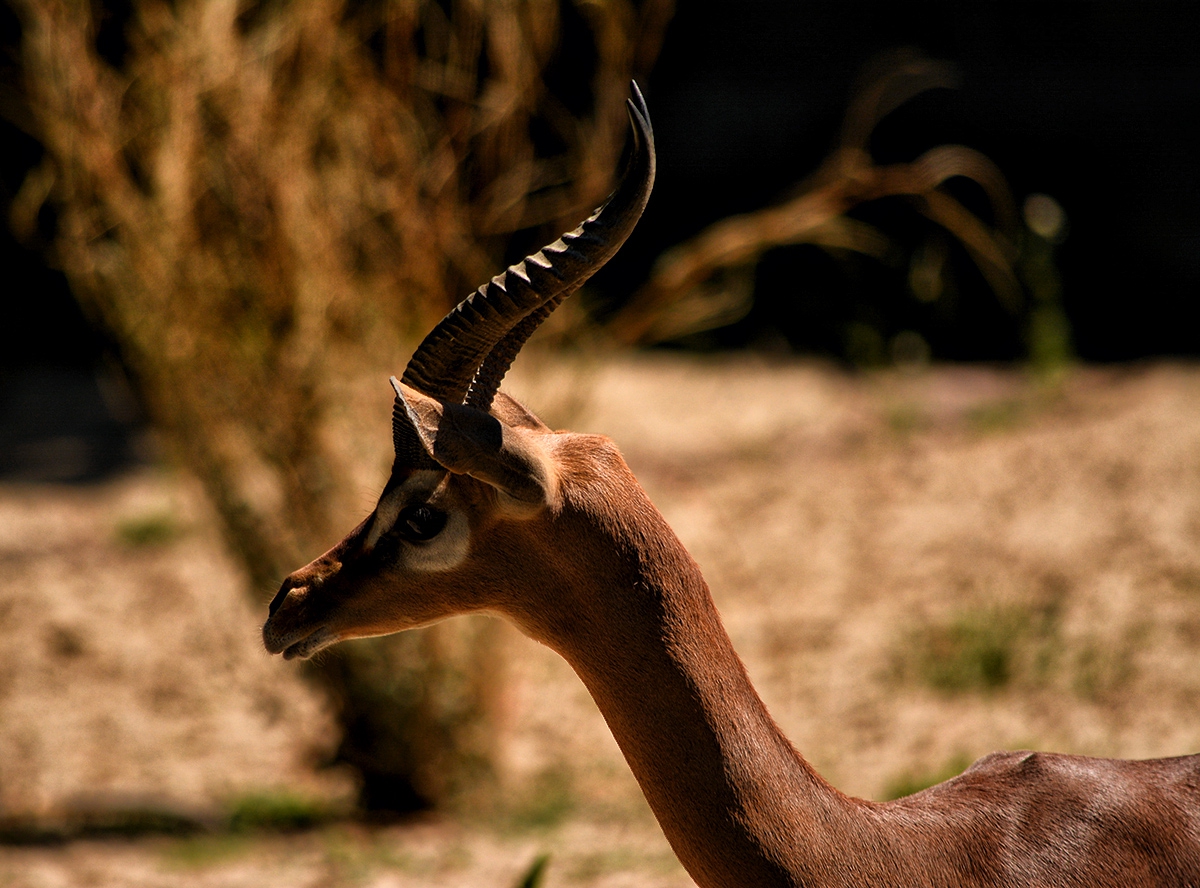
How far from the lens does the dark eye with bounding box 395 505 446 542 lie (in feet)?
6.66

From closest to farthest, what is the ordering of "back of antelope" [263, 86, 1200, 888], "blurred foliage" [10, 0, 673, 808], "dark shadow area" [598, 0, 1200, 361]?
1. "back of antelope" [263, 86, 1200, 888]
2. "blurred foliage" [10, 0, 673, 808]
3. "dark shadow area" [598, 0, 1200, 361]

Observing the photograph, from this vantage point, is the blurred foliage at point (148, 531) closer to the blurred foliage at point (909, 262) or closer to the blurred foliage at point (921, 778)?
the blurred foliage at point (909, 262)

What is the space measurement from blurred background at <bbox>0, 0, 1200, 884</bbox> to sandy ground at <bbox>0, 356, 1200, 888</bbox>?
0.02 m

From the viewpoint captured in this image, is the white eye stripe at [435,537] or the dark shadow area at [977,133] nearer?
the white eye stripe at [435,537]

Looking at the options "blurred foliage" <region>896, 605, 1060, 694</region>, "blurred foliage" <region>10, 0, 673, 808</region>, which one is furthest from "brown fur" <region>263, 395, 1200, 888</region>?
"blurred foliage" <region>896, 605, 1060, 694</region>

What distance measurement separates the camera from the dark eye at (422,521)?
2.03 m

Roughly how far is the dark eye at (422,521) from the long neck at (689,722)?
0.79 ft

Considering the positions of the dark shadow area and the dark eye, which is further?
the dark shadow area

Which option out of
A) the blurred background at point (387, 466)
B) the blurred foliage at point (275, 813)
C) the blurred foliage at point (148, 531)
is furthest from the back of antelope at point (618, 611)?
the blurred foliage at point (148, 531)

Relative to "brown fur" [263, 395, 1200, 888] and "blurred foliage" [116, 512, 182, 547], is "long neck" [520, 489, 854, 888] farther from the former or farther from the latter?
"blurred foliage" [116, 512, 182, 547]

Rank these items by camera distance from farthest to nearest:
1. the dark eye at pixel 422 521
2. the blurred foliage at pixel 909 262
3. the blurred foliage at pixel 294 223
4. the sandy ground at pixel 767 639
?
1. the blurred foliage at pixel 909 262
2. the sandy ground at pixel 767 639
3. the blurred foliage at pixel 294 223
4. the dark eye at pixel 422 521

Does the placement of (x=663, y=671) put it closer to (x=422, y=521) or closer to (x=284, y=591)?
(x=422, y=521)

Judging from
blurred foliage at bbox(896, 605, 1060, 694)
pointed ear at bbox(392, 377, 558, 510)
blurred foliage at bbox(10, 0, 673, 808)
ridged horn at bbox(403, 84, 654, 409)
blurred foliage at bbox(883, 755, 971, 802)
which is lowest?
blurred foliage at bbox(896, 605, 1060, 694)

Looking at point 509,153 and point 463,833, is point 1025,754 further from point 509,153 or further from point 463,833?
point 509,153
